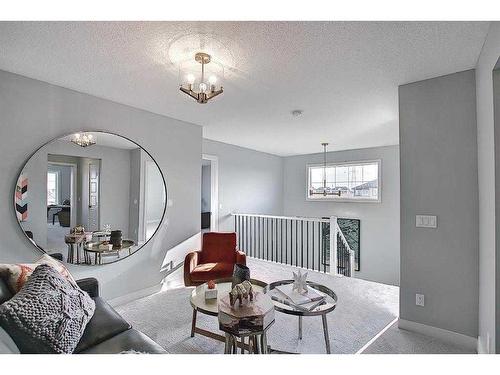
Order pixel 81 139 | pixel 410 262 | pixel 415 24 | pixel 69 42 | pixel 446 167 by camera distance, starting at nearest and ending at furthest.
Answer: pixel 415 24 → pixel 69 42 → pixel 446 167 → pixel 410 262 → pixel 81 139

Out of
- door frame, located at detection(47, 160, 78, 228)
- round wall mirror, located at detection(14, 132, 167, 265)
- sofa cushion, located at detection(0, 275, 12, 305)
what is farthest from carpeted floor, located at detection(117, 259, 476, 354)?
sofa cushion, located at detection(0, 275, 12, 305)

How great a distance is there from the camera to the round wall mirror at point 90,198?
2.59 metres

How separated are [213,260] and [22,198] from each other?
7.05 ft

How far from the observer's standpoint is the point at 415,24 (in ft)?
5.61

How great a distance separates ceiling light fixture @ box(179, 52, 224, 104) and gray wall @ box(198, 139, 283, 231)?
8.97 feet

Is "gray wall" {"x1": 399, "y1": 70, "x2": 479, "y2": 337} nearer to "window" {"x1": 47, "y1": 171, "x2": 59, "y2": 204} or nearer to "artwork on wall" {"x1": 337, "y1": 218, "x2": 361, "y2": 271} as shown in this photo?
"window" {"x1": 47, "y1": 171, "x2": 59, "y2": 204}

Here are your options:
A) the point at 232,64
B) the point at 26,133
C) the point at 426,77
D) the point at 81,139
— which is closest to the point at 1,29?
the point at 26,133

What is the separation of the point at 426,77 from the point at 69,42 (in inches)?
114

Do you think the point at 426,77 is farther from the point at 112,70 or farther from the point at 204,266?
the point at 204,266

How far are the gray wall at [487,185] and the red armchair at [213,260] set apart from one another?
231 cm

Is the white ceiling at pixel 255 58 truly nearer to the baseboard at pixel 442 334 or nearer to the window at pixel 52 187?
the window at pixel 52 187

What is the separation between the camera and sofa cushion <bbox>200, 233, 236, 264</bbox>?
12.0 feet

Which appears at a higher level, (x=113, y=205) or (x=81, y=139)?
(x=81, y=139)

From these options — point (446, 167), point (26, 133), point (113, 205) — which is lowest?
point (113, 205)
